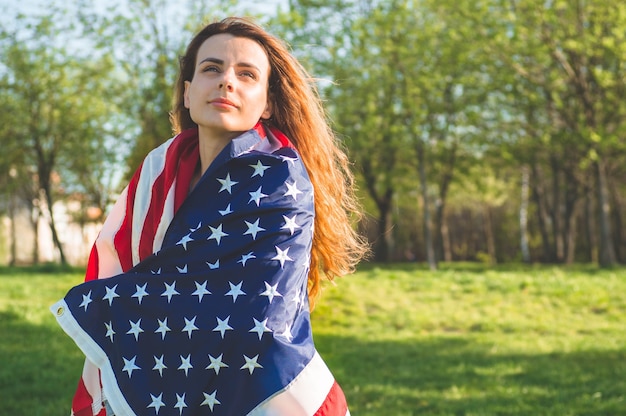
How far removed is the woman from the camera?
7.15ft

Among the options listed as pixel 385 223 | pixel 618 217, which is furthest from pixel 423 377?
pixel 618 217

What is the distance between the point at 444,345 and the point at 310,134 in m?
7.02

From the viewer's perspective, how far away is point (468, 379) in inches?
288

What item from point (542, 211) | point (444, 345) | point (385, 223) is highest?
point (444, 345)

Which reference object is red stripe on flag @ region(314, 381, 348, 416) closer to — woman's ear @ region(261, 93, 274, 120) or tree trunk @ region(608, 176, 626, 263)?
woman's ear @ region(261, 93, 274, 120)

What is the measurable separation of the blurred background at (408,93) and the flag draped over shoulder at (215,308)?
41.1ft

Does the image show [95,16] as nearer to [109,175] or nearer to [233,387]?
[109,175]

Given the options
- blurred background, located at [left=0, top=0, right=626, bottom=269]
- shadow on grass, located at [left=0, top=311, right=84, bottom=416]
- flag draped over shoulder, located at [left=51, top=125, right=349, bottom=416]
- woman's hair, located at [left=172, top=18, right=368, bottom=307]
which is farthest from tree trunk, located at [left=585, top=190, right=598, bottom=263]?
flag draped over shoulder, located at [left=51, top=125, right=349, bottom=416]

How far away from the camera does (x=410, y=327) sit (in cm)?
1080

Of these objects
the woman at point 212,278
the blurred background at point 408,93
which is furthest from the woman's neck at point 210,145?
the blurred background at point 408,93

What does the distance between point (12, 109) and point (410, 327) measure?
67.0 ft

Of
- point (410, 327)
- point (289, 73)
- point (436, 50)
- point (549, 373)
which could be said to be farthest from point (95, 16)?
point (289, 73)

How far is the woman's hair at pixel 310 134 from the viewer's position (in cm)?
277

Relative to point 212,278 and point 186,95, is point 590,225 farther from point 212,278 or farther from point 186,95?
point 212,278
